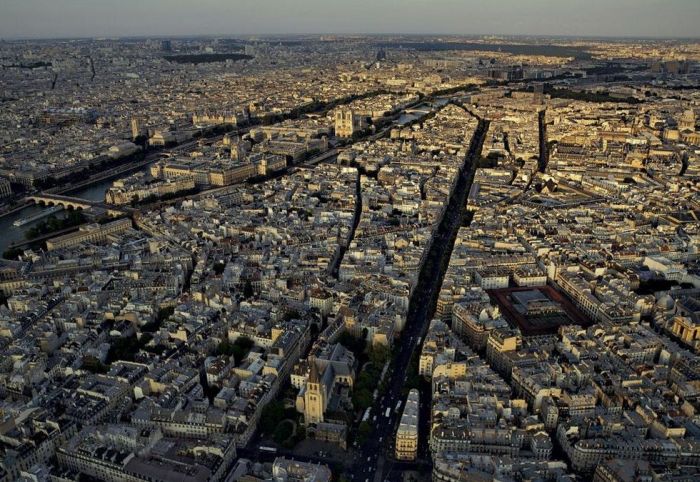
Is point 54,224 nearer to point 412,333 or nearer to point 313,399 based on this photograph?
point 412,333

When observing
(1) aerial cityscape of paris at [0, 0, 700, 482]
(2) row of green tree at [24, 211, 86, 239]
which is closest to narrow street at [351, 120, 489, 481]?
(1) aerial cityscape of paris at [0, 0, 700, 482]

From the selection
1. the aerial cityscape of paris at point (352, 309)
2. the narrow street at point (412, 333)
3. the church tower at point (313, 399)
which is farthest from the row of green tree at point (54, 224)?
the church tower at point (313, 399)

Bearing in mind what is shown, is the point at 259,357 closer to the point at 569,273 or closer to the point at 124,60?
the point at 569,273

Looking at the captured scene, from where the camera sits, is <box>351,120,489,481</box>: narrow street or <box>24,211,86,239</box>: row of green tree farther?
<box>24,211,86,239</box>: row of green tree

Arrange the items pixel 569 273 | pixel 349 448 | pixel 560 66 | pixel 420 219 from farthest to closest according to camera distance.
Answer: pixel 560 66, pixel 420 219, pixel 569 273, pixel 349 448

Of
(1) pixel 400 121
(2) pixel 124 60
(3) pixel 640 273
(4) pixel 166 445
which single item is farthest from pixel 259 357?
(2) pixel 124 60

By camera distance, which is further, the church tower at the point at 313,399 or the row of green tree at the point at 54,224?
the row of green tree at the point at 54,224

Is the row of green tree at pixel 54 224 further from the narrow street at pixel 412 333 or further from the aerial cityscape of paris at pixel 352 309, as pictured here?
the narrow street at pixel 412 333

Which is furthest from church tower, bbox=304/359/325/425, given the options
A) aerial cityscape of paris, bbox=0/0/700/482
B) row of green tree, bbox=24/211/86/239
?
row of green tree, bbox=24/211/86/239

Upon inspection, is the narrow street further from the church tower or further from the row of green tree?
the row of green tree
